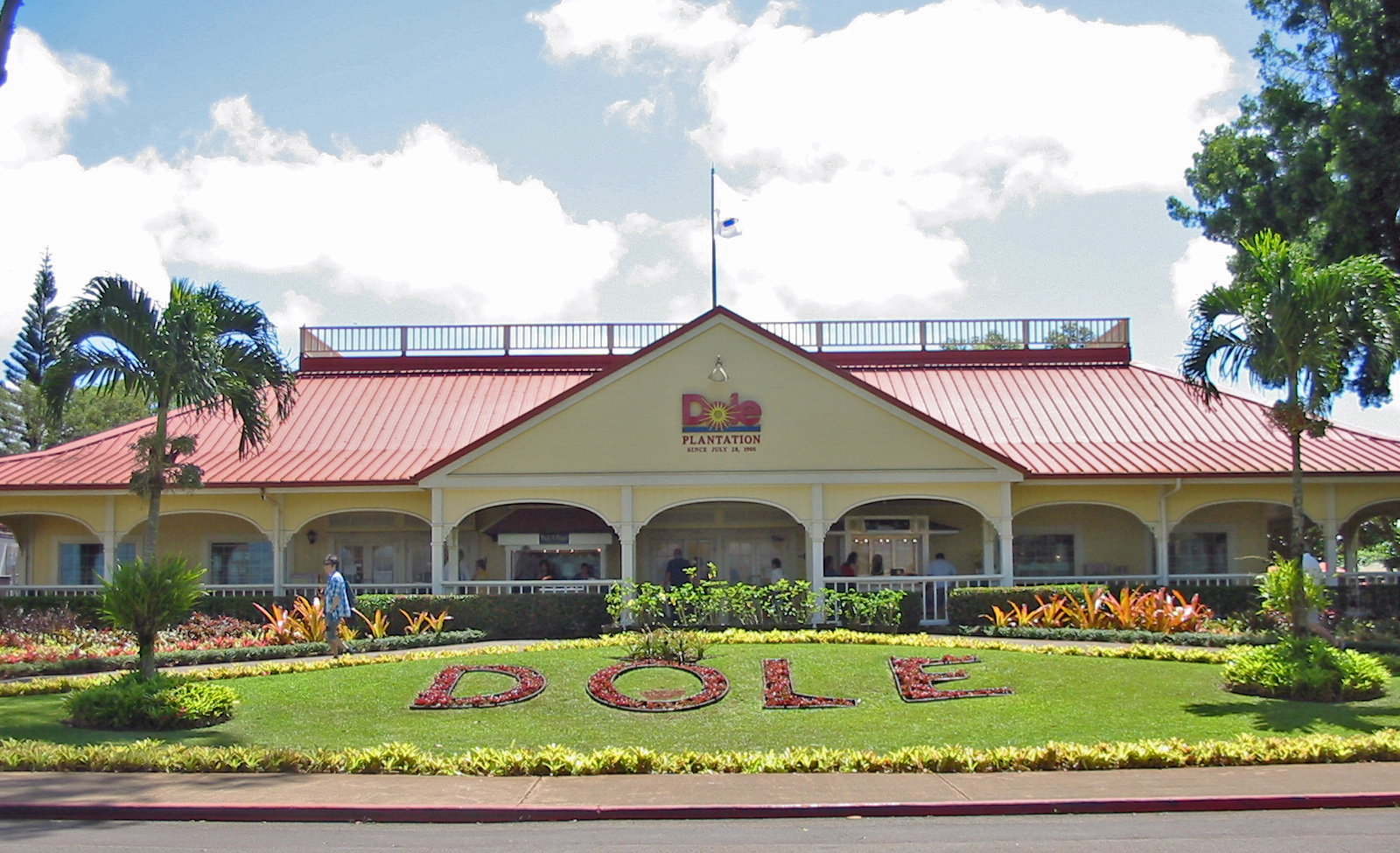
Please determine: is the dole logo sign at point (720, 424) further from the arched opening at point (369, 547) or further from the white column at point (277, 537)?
the white column at point (277, 537)

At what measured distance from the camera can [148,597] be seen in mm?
15273

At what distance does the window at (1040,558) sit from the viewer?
28.9 m

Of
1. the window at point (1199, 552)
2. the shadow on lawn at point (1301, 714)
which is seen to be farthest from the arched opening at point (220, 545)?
the shadow on lawn at point (1301, 714)

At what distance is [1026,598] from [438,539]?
11220mm

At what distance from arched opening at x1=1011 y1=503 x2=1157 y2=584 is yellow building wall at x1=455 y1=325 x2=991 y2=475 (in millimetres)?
3997

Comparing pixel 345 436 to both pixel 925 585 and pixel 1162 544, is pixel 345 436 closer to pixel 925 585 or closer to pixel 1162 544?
pixel 925 585

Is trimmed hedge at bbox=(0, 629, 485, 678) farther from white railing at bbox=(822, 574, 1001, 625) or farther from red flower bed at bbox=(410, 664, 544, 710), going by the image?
white railing at bbox=(822, 574, 1001, 625)

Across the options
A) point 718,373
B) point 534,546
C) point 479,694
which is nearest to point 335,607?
point 479,694

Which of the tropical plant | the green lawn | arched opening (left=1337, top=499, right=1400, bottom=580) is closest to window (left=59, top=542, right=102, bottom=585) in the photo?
the green lawn

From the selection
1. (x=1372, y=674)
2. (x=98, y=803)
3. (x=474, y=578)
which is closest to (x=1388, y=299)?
(x=1372, y=674)

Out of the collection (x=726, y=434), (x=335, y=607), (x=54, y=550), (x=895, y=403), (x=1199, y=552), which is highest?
(x=895, y=403)

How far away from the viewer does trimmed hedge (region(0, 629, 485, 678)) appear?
19.5m

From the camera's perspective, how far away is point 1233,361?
18000mm

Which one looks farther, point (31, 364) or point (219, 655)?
point (31, 364)
